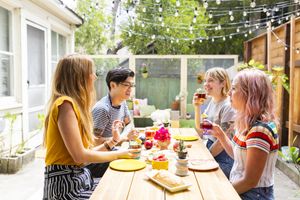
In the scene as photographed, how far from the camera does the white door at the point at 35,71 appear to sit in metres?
4.95

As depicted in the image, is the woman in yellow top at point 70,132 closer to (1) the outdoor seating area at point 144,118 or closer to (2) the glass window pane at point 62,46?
(1) the outdoor seating area at point 144,118

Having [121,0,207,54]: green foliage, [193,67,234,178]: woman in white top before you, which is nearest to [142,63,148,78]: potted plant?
[121,0,207,54]: green foliage

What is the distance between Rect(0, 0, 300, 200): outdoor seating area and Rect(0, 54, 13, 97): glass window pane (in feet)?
0.05

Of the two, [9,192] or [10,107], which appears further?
[10,107]

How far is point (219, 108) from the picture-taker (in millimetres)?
2559

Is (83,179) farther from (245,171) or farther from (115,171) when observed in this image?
(245,171)

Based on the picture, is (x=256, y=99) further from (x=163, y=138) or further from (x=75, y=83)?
(x=75, y=83)

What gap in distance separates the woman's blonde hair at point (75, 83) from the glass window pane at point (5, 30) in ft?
8.88

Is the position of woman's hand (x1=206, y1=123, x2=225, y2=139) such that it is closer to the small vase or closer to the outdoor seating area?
the outdoor seating area

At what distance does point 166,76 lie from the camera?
7742 mm

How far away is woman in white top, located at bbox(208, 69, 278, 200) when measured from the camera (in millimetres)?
1525

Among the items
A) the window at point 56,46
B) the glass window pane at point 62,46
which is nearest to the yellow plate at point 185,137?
the window at point 56,46

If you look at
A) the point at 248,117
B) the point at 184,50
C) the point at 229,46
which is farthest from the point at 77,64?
the point at 229,46

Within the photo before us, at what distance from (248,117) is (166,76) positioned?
6.15m
